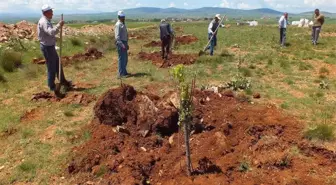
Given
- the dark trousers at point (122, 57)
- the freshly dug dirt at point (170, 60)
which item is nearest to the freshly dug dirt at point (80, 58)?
the freshly dug dirt at point (170, 60)

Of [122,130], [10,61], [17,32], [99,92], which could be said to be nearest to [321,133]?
[122,130]

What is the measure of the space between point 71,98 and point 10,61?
5928 mm

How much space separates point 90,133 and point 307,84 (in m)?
7.88

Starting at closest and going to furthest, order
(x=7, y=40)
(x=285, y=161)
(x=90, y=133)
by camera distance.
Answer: (x=285, y=161) < (x=90, y=133) < (x=7, y=40)

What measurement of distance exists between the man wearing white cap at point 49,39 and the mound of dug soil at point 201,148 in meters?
3.09

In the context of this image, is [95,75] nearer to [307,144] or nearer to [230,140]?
[230,140]

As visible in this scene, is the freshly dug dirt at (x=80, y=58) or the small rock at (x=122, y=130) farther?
Result: the freshly dug dirt at (x=80, y=58)

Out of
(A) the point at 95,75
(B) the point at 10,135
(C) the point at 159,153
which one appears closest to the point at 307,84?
(C) the point at 159,153

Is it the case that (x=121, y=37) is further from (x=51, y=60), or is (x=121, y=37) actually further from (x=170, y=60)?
(x=170, y=60)

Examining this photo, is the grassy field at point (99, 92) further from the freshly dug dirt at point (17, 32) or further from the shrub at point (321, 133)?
the freshly dug dirt at point (17, 32)

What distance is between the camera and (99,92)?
11195 mm

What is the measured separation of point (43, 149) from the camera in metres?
7.37

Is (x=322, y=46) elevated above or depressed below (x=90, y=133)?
above

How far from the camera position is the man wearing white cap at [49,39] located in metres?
9.78
